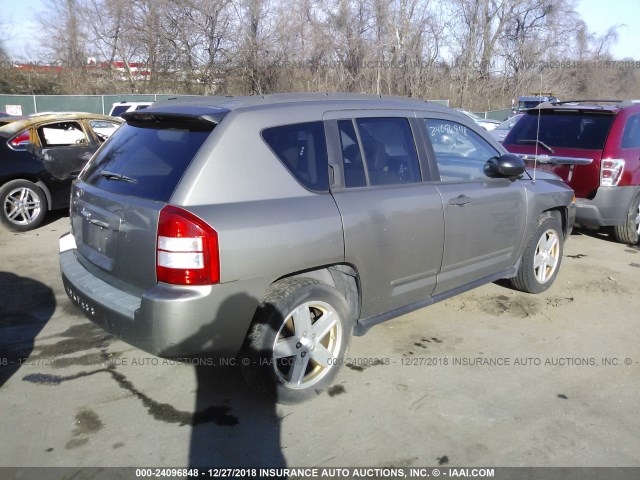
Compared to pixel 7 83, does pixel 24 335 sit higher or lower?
lower

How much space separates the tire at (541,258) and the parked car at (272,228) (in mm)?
922

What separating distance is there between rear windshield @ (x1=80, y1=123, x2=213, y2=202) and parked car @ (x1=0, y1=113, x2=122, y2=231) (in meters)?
4.42

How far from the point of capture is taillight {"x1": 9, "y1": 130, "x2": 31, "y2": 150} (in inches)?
303

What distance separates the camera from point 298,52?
31.8 m

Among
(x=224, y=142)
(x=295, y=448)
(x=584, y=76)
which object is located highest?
(x=584, y=76)

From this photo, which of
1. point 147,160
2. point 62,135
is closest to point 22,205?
point 62,135

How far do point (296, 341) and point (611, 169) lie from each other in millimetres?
4977

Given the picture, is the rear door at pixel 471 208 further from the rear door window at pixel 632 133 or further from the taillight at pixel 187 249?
the rear door window at pixel 632 133

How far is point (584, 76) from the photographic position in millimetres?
40312

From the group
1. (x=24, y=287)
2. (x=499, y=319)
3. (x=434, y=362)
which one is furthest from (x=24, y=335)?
(x=499, y=319)

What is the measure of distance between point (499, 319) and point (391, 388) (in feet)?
5.32

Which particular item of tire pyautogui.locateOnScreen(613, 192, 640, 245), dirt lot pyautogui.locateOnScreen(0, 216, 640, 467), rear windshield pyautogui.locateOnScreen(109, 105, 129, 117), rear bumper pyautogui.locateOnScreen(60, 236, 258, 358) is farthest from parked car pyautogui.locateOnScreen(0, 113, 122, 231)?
rear windshield pyautogui.locateOnScreen(109, 105, 129, 117)

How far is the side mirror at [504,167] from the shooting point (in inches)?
180

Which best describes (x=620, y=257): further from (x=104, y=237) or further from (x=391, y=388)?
(x=104, y=237)
